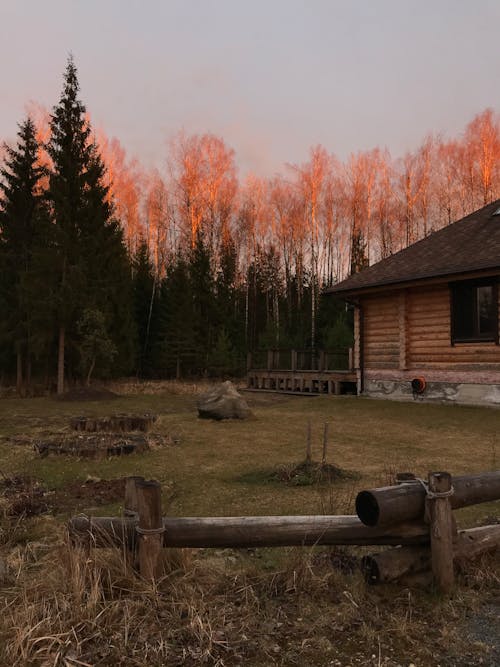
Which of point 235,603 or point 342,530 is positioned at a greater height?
point 342,530

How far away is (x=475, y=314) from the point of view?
14.8 m

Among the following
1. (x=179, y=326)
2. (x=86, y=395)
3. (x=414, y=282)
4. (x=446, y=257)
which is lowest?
(x=86, y=395)

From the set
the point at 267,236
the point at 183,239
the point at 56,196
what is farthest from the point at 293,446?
the point at 267,236

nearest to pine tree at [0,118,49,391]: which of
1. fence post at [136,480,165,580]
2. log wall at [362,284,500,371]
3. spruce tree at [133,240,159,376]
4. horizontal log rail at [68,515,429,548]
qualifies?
spruce tree at [133,240,159,376]

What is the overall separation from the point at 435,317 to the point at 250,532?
1358 cm

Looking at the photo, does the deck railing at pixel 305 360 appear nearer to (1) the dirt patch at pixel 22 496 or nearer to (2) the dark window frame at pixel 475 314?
(2) the dark window frame at pixel 475 314

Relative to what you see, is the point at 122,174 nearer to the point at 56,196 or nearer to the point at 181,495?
the point at 56,196

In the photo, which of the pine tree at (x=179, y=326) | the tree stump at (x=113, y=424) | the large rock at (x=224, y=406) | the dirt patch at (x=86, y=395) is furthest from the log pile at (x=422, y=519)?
the pine tree at (x=179, y=326)

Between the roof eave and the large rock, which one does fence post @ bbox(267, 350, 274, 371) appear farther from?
the large rock

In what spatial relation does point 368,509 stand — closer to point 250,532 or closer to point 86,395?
point 250,532

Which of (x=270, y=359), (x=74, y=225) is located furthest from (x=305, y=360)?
(x=74, y=225)

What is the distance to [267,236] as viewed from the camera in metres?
41.8

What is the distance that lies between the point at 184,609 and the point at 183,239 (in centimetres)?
3692

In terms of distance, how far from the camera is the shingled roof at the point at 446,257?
14.3 meters
